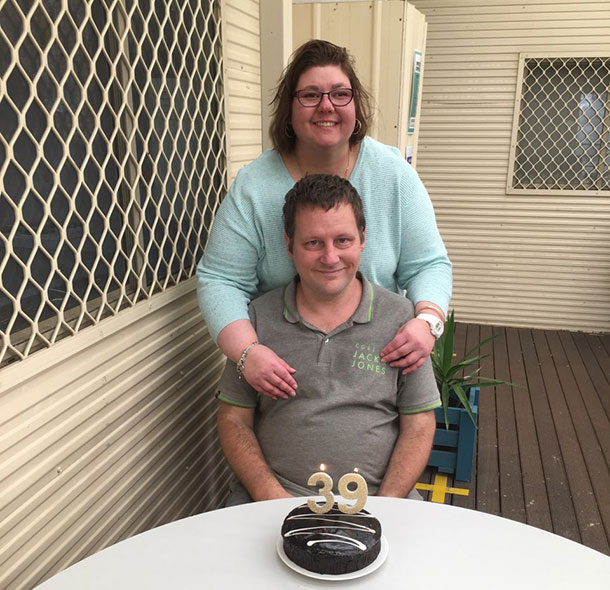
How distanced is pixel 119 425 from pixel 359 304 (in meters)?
0.86

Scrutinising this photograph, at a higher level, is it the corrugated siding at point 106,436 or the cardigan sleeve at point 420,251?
the cardigan sleeve at point 420,251

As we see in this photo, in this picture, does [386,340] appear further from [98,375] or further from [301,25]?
[301,25]

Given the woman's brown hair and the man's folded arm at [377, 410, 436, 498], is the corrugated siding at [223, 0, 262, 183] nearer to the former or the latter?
the woman's brown hair

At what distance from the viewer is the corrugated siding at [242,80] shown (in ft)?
7.99

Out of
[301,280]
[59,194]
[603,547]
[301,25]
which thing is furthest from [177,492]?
[301,25]

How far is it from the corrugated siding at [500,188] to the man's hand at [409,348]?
13.3 ft

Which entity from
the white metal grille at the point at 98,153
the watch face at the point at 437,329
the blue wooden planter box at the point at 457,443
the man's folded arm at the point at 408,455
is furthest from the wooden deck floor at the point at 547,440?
the white metal grille at the point at 98,153

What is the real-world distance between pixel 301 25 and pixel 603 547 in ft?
10.8

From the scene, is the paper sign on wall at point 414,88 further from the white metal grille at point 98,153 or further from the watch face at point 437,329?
the watch face at point 437,329

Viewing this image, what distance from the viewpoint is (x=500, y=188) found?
542cm

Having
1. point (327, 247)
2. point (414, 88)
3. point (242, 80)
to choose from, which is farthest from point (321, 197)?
point (414, 88)

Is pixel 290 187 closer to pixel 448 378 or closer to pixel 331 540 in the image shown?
pixel 331 540

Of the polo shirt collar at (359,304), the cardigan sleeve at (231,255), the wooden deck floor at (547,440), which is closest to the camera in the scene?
the polo shirt collar at (359,304)

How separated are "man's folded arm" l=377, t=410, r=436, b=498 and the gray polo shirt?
0.10ft
